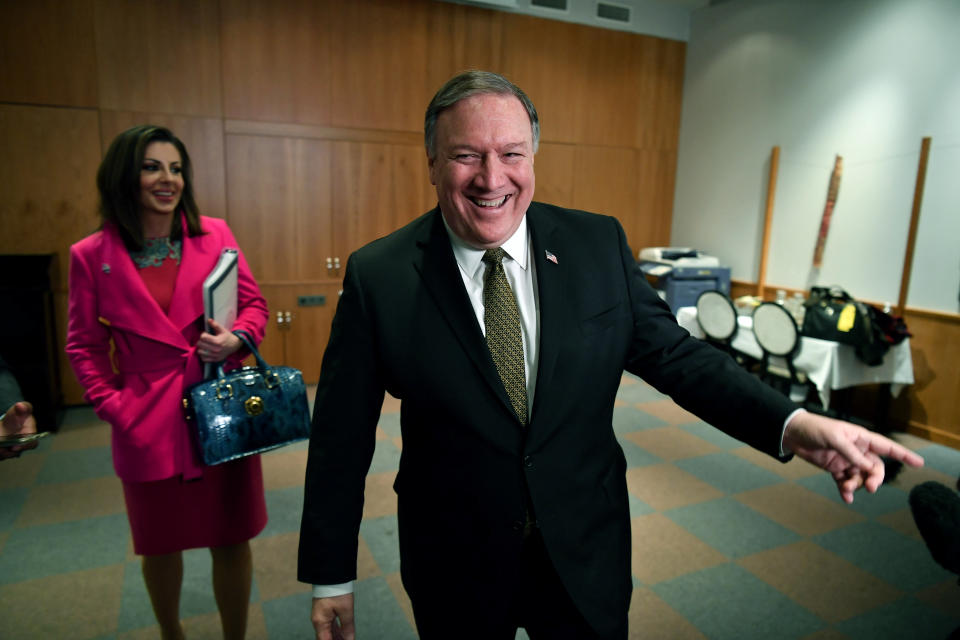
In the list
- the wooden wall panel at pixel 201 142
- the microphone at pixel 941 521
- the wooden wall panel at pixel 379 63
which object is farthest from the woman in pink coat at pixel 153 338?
the wooden wall panel at pixel 379 63

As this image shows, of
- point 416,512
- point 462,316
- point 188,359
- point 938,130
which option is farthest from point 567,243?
point 938,130

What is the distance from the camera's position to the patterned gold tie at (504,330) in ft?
3.80

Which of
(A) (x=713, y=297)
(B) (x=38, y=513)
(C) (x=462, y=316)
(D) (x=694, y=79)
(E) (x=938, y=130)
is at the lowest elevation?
(B) (x=38, y=513)

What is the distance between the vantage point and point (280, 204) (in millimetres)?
5215

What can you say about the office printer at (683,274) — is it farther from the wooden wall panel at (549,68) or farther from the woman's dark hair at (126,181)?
the woman's dark hair at (126,181)

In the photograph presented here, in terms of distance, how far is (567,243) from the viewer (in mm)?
1250

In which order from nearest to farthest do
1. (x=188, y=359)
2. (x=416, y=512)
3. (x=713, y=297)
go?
(x=416, y=512)
(x=188, y=359)
(x=713, y=297)

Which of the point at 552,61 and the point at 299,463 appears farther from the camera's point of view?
Answer: the point at 552,61

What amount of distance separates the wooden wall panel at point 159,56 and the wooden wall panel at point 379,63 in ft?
3.25

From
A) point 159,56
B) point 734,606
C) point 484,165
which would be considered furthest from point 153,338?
point 159,56

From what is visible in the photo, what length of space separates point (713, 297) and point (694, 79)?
3033 mm

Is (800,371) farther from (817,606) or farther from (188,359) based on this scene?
(188,359)

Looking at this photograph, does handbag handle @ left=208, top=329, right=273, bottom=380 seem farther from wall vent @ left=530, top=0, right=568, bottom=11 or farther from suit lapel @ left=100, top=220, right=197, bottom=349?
wall vent @ left=530, top=0, right=568, bottom=11

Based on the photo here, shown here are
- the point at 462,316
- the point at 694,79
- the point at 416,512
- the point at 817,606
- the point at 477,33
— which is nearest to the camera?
the point at 462,316
